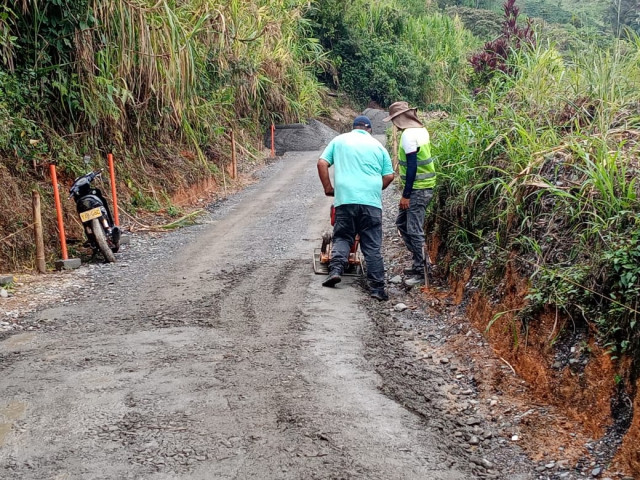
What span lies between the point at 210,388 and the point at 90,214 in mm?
4440

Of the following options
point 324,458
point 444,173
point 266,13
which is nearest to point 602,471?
point 324,458

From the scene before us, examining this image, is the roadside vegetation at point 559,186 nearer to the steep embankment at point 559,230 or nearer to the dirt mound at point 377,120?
the steep embankment at point 559,230

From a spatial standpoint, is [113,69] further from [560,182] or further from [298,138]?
[298,138]

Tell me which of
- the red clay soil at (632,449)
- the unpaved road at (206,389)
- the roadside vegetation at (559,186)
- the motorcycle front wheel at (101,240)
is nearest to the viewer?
the red clay soil at (632,449)

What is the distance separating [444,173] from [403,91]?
24.6 m

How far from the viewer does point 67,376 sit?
4688 millimetres

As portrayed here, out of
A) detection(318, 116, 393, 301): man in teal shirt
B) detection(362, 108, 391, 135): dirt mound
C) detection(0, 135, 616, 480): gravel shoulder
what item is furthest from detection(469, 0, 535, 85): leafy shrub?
detection(362, 108, 391, 135): dirt mound

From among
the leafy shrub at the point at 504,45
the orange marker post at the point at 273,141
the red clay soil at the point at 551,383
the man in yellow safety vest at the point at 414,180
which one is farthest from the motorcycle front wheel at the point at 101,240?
the orange marker post at the point at 273,141

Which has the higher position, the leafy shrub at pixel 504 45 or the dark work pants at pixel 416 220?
the leafy shrub at pixel 504 45

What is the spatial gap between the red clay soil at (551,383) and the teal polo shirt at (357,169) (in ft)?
6.18

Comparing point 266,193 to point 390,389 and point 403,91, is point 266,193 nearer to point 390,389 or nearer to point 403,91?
point 390,389

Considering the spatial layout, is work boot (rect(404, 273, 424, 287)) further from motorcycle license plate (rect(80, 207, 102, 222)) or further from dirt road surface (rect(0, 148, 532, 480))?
motorcycle license plate (rect(80, 207, 102, 222))

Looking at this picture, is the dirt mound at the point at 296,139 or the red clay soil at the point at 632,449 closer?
the red clay soil at the point at 632,449

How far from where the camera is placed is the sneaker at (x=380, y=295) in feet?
22.2
